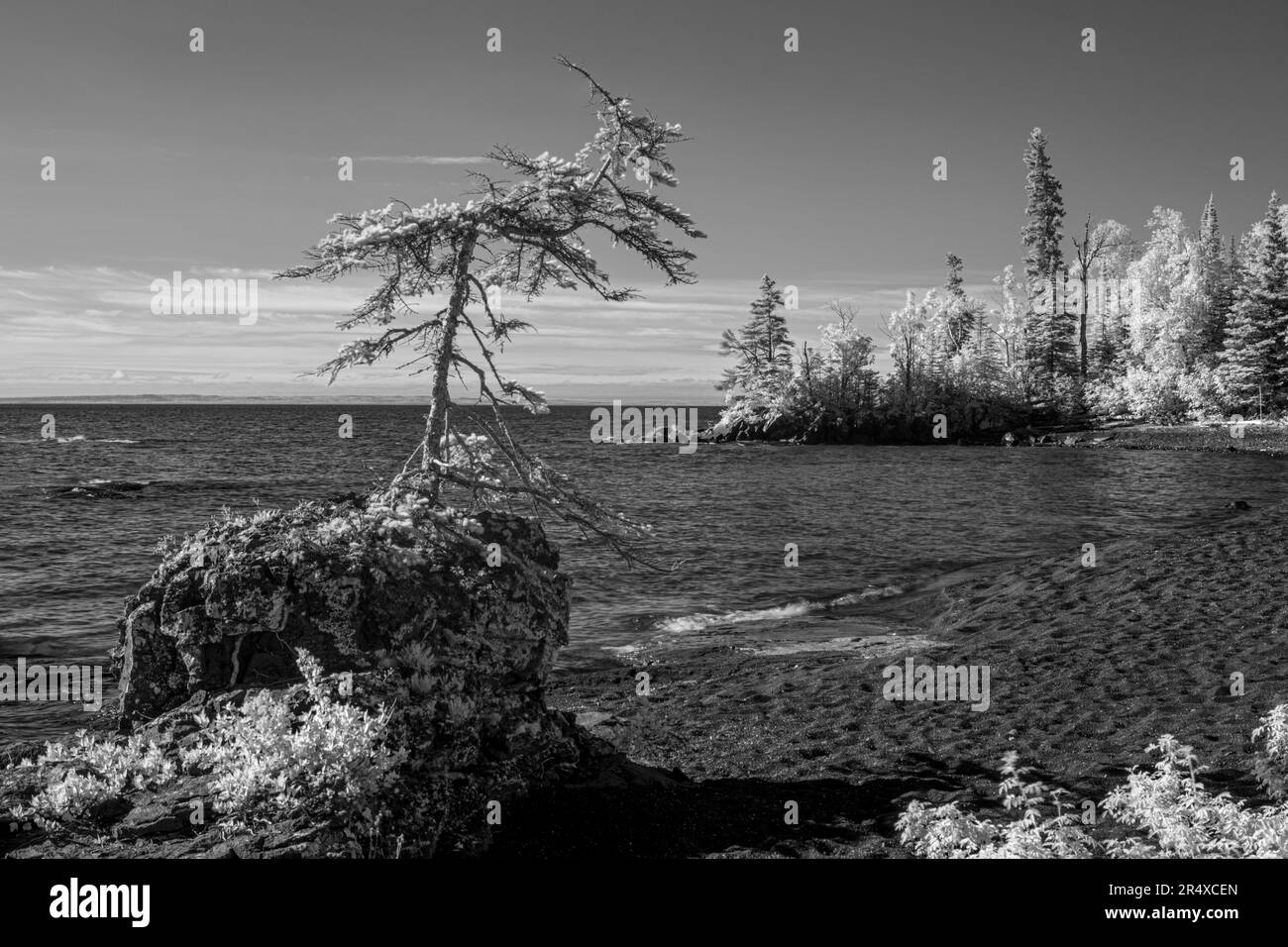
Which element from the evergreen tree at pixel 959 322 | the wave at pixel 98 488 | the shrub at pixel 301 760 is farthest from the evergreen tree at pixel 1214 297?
the shrub at pixel 301 760

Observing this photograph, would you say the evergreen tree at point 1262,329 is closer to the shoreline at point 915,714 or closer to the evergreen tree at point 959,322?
the evergreen tree at point 959,322

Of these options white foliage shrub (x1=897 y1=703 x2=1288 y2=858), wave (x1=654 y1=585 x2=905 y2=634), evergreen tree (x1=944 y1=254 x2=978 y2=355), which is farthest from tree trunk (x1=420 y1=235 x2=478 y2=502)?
evergreen tree (x1=944 y1=254 x2=978 y2=355)

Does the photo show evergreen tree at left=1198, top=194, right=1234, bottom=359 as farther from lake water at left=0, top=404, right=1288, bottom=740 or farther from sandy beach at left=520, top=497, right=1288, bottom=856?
sandy beach at left=520, top=497, right=1288, bottom=856

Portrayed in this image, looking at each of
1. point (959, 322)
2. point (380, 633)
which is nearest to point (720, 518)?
point (380, 633)

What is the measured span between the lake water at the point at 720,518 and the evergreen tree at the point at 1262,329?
15.5 metres

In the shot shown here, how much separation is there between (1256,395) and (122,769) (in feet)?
280

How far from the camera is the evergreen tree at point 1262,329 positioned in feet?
237

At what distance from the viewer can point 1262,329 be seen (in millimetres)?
72750

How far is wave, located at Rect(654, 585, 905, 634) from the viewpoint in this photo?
73.9ft

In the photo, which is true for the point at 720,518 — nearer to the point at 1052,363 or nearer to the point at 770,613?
the point at 770,613

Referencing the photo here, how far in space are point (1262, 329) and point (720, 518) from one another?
189 feet

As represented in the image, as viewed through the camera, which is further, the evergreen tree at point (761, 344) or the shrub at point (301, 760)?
the evergreen tree at point (761, 344)

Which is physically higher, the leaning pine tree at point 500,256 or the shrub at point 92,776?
the leaning pine tree at point 500,256

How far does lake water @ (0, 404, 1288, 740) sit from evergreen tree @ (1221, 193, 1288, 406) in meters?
15.5
